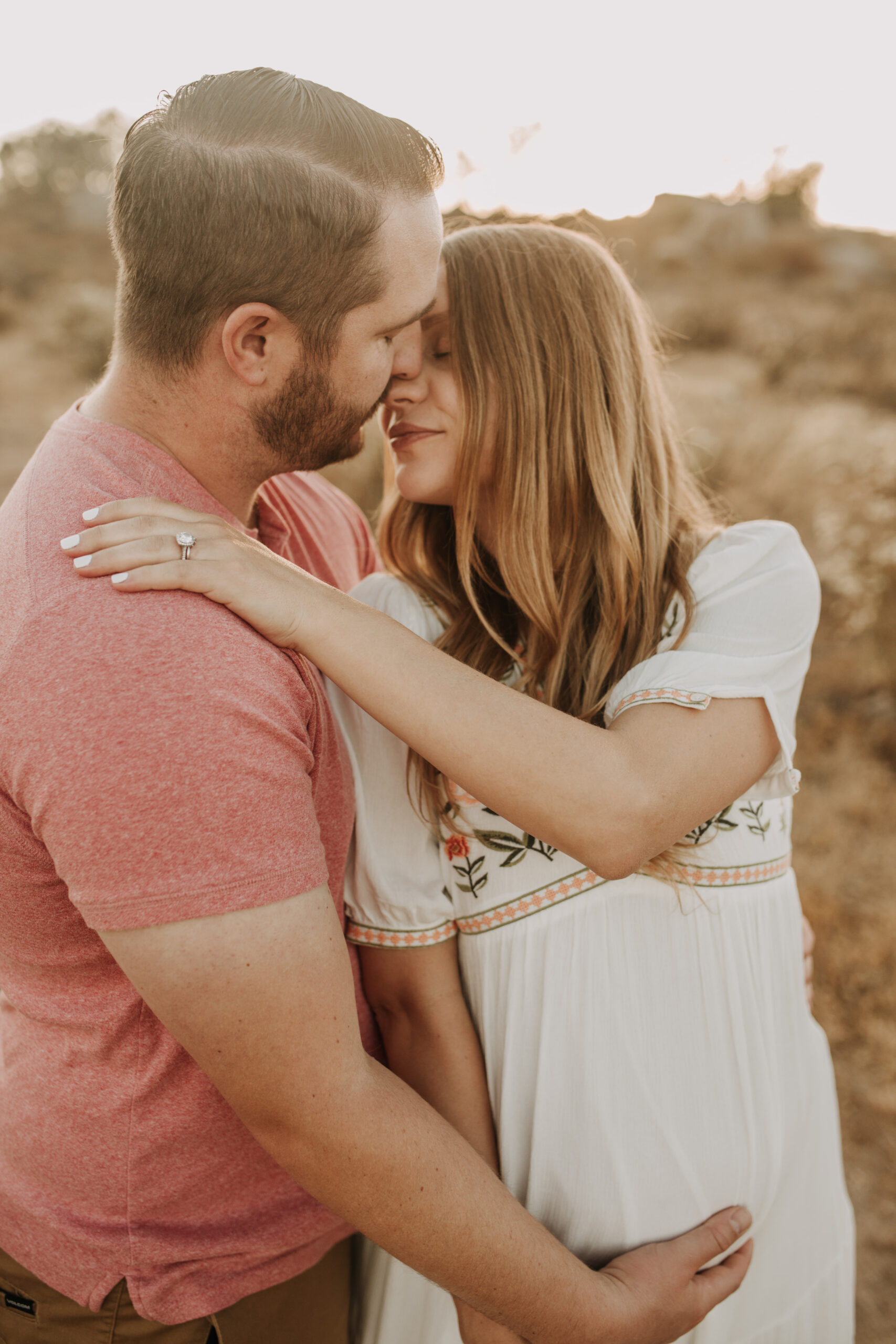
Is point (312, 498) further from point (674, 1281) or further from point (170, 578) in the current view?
point (674, 1281)

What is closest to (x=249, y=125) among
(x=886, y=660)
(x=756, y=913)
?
(x=756, y=913)

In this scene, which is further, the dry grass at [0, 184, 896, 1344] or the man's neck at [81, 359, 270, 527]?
the dry grass at [0, 184, 896, 1344]

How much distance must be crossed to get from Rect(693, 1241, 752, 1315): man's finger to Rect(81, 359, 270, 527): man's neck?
1.69 m

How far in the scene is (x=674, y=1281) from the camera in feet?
5.20

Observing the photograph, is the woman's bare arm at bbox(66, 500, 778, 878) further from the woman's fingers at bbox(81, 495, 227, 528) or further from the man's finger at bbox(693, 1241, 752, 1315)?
the man's finger at bbox(693, 1241, 752, 1315)

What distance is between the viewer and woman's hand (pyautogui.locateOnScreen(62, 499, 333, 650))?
1.18m

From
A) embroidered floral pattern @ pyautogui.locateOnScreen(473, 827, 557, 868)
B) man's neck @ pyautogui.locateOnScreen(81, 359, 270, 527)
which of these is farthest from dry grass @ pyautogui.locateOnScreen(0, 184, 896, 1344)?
embroidered floral pattern @ pyautogui.locateOnScreen(473, 827, 557, 868)

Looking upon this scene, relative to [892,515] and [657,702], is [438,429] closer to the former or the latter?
[657,702]

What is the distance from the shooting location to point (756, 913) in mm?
1827

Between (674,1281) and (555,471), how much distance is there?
1551 millimetres

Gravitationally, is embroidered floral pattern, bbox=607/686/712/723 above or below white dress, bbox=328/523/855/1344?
above

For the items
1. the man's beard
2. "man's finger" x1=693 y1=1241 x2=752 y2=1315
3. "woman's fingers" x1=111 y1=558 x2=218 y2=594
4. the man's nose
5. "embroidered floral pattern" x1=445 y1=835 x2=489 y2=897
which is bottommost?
"man's finger" x1=693 y1=1241 x2=752 y2=1315

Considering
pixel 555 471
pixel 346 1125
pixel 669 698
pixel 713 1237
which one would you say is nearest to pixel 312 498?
pixel 555 471

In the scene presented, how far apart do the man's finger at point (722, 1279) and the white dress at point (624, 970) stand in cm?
8
